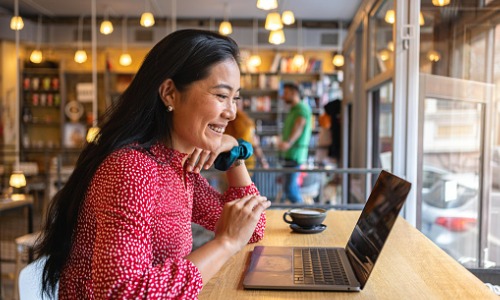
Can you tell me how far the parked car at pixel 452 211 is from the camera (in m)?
2.55

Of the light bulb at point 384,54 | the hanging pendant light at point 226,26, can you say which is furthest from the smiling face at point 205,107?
the hanging pendant light at point 226,26

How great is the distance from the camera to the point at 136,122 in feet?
4.27

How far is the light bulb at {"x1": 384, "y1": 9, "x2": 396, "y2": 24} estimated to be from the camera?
3.03 meters

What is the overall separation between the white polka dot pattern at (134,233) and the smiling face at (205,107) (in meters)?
0.07

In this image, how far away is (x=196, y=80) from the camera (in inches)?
51.9

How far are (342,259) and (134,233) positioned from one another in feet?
2.15

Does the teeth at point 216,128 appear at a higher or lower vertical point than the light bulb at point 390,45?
lower

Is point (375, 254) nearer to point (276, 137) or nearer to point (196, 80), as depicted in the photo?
point (196, 80)

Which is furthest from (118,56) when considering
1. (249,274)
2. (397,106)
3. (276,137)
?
(249,274)

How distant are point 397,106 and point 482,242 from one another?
875 millimetres

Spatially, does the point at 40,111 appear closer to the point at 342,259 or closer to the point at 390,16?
the point at 390,16

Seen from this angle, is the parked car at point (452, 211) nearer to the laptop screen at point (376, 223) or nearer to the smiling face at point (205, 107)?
the laptop screen at point (376, 223)

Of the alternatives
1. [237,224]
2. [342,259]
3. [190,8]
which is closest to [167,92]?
[237,224]

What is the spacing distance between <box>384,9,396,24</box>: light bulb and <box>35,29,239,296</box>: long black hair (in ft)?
6.40
